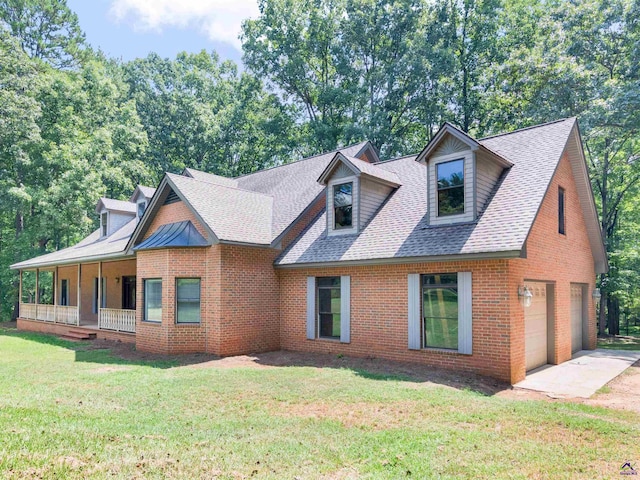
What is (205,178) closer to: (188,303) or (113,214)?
(113,214)

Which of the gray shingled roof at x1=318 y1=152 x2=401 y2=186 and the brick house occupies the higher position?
the gray shingled roof at x1=318 y1=152 x2=401 y2=186

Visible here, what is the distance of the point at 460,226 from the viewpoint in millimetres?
10383

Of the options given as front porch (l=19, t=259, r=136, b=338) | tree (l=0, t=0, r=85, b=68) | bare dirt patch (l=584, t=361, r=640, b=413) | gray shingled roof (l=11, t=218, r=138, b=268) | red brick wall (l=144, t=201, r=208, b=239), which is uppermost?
tree (l=0, t=0, r=85, b=68)

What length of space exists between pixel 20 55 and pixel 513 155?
28616 millimetres

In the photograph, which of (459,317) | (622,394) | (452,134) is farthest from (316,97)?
(622,394)

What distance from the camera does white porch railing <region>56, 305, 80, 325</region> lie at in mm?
18222

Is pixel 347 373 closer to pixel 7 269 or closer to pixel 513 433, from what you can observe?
pixel 513 433

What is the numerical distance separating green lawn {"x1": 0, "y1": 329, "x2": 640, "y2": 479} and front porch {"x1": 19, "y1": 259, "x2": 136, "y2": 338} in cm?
770

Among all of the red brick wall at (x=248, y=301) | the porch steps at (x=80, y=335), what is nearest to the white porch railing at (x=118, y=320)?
the porch steps at (x=80, y=335)

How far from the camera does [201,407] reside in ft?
23.1

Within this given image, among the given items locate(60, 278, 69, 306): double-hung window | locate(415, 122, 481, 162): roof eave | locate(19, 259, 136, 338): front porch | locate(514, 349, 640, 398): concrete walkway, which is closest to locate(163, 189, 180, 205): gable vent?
locate(19, 259, 136, 338): front porch

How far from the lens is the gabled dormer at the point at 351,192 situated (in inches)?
504

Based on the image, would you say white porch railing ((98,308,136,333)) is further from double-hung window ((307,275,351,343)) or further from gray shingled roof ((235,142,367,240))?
double-hung window ((307,275,351,343))

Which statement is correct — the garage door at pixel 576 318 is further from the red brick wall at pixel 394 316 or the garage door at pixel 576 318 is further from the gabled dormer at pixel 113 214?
the gabled dormer at pixel 113 214
